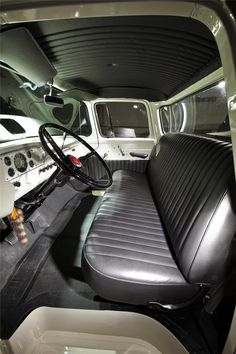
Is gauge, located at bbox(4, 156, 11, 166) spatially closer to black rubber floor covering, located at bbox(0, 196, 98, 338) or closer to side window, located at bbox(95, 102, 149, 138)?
black rubber floor covering, located at bbox(0, 196, 98, 338)

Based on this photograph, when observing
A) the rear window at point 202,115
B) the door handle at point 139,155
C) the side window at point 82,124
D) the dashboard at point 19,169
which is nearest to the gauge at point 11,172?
the dashboard at point 19,169

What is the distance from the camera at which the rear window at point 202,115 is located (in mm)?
2129

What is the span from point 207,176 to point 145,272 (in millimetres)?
627

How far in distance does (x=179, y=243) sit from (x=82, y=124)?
2744 millimetres

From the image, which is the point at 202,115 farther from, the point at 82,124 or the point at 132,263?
the point at 132,263

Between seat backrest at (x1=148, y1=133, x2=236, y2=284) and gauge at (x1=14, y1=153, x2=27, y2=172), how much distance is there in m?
1.11

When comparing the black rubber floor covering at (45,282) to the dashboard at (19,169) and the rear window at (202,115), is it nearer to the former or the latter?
the dashboard at (19,169)

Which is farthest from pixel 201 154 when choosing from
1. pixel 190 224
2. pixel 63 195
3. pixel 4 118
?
pixel 63 195

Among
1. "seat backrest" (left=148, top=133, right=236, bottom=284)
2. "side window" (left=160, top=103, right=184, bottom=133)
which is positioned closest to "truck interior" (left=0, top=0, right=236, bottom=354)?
"seat backrest" (left=148, top=133, right=236, bottom=284)

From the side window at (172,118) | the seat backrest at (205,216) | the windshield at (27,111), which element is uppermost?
the windshield at (27,111)

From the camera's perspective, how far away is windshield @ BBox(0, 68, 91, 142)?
6.96 ft

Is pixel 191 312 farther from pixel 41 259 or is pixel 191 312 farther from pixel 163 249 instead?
pixel 41 259

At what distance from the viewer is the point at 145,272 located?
1.14 meters

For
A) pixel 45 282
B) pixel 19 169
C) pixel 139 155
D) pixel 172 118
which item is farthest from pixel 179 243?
pixel 172 118
